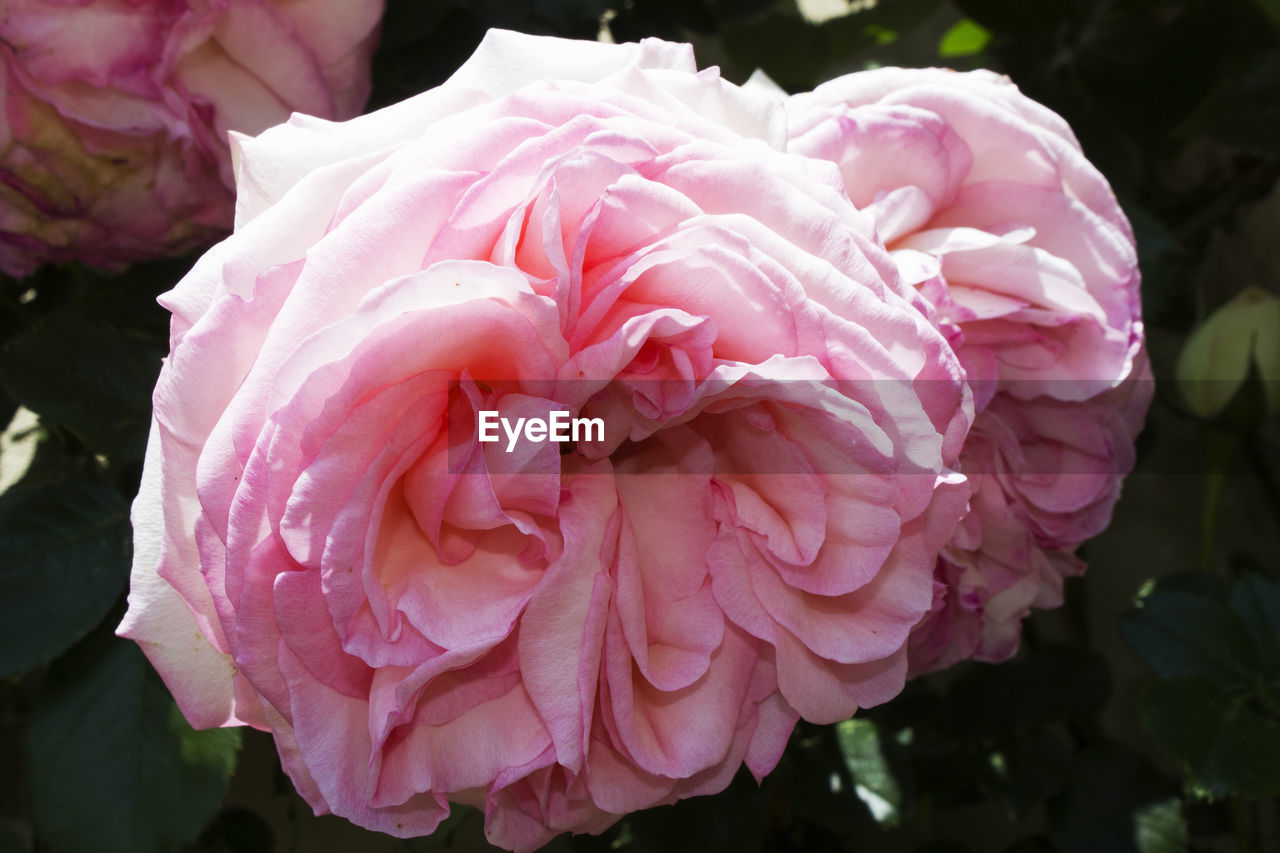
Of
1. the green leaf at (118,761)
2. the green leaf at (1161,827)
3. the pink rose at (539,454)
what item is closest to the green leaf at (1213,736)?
the green leaf at (1161,827)

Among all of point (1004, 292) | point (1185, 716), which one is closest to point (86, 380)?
point (1004, 292)

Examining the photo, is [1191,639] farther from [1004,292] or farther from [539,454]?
[539,454]

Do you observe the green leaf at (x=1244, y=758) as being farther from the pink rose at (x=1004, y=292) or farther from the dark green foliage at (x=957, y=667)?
the pink rose at (x=1004, y=292)

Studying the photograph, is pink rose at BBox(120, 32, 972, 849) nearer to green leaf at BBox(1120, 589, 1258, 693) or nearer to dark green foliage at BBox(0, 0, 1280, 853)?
dark green foliage at BBox(0, 0, 1280, 853)

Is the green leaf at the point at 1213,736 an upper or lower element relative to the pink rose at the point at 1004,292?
lower

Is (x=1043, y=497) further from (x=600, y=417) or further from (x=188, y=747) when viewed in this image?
(x=188, y=747)

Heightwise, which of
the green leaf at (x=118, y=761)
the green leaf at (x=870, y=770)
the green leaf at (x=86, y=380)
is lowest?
the green leaf at (x=870, y=770)

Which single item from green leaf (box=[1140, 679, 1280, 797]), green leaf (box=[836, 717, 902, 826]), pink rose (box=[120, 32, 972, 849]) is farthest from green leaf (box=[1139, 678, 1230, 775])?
pink rose (box=[120, 32, 972, 849])

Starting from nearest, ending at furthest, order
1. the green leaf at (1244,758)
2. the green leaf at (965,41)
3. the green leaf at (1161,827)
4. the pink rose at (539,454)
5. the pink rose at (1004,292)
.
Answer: the pink rose at (539,454) < the pink rose at (1004,292) < the green leaf at (1244,758) < the green leaf at (1161,827) < the green leaf at (965,41)

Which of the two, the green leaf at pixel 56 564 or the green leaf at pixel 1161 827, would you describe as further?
the green leaf at pixel 1161 827
